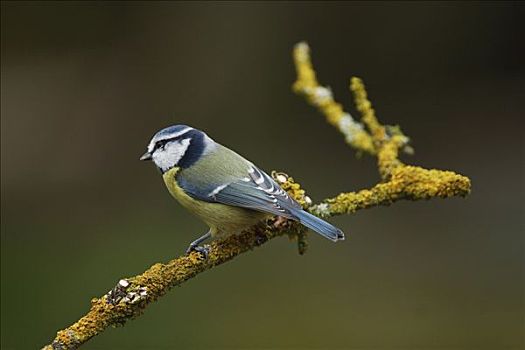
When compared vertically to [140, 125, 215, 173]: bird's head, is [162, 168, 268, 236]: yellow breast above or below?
below

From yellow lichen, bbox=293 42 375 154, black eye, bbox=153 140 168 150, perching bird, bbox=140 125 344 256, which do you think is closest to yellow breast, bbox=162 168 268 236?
perching bird, bbox=140 125 344 256

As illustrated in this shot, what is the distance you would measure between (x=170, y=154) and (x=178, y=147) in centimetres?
2

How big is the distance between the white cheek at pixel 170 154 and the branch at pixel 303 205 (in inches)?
6.9

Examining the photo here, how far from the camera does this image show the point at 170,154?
142 centimetres

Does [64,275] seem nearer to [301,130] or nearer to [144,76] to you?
[144,76]

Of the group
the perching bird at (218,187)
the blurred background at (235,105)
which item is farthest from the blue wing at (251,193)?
the blurred background at (235,105)

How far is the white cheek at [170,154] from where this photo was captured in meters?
1.41

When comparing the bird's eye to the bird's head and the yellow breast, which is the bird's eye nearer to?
the bird's head

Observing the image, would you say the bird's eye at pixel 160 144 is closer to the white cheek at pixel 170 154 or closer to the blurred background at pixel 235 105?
the white cheek at pixel 170 154

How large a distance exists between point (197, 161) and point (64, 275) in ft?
4.67

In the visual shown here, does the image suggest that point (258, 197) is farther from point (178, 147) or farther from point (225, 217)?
point (178, 147)

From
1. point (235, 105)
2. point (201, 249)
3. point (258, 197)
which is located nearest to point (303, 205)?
point (258, 197)

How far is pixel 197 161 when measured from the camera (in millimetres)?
1397

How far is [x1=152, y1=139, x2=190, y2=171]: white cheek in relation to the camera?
141 centimetres
